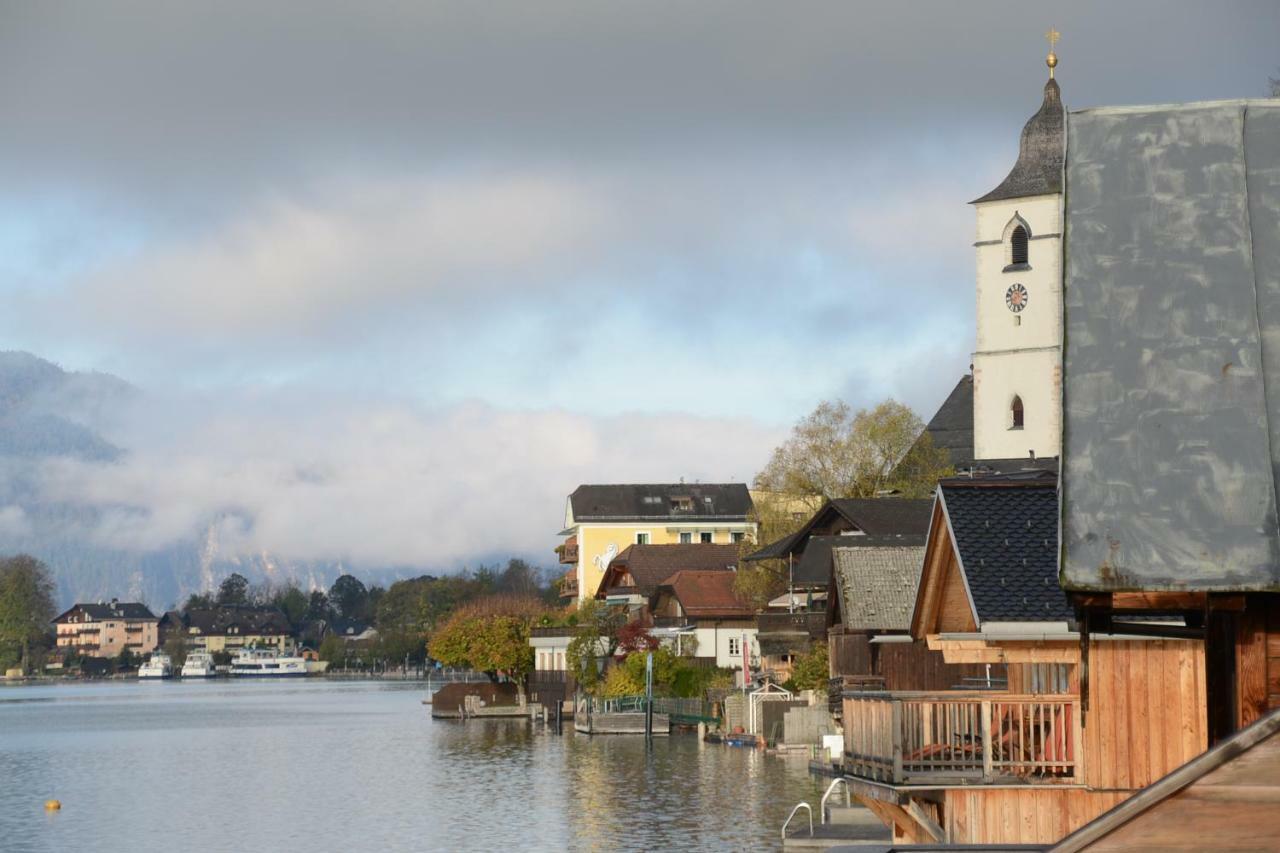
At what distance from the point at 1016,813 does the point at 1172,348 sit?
1519cm

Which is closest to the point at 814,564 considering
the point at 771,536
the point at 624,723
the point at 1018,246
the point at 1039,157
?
the point at 771,536

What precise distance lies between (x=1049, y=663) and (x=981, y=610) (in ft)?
7.44

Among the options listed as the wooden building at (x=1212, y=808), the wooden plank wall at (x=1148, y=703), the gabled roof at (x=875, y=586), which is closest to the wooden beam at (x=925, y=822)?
the wooden plank wall at (x=1148, y=703)

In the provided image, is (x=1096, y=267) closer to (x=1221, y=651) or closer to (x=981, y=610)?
(x=1221, y=651)

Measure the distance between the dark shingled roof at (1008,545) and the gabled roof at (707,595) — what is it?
64.2 metres

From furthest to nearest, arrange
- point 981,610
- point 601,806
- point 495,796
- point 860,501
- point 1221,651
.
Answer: point 860,501 < point 495,796 < point 601,806 < point 981,610 < point 1221,651

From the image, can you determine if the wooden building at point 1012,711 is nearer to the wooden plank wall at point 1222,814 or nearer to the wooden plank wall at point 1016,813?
the wooden plank wall at point 1016,813

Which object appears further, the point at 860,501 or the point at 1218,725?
the point at 860,501

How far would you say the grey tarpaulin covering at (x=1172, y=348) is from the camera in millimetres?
9672

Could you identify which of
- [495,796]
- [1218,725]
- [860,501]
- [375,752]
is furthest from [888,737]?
[375,752]

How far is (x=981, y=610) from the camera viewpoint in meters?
25.2

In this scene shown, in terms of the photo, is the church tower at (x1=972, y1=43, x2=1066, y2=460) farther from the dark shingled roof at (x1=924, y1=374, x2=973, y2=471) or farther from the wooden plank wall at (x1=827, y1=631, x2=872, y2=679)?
the wooden plank wall at (x1=827, y1=631, x2=872, y2=679)

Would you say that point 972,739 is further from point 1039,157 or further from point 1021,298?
point 1039,157

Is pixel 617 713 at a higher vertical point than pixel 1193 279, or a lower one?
lower
